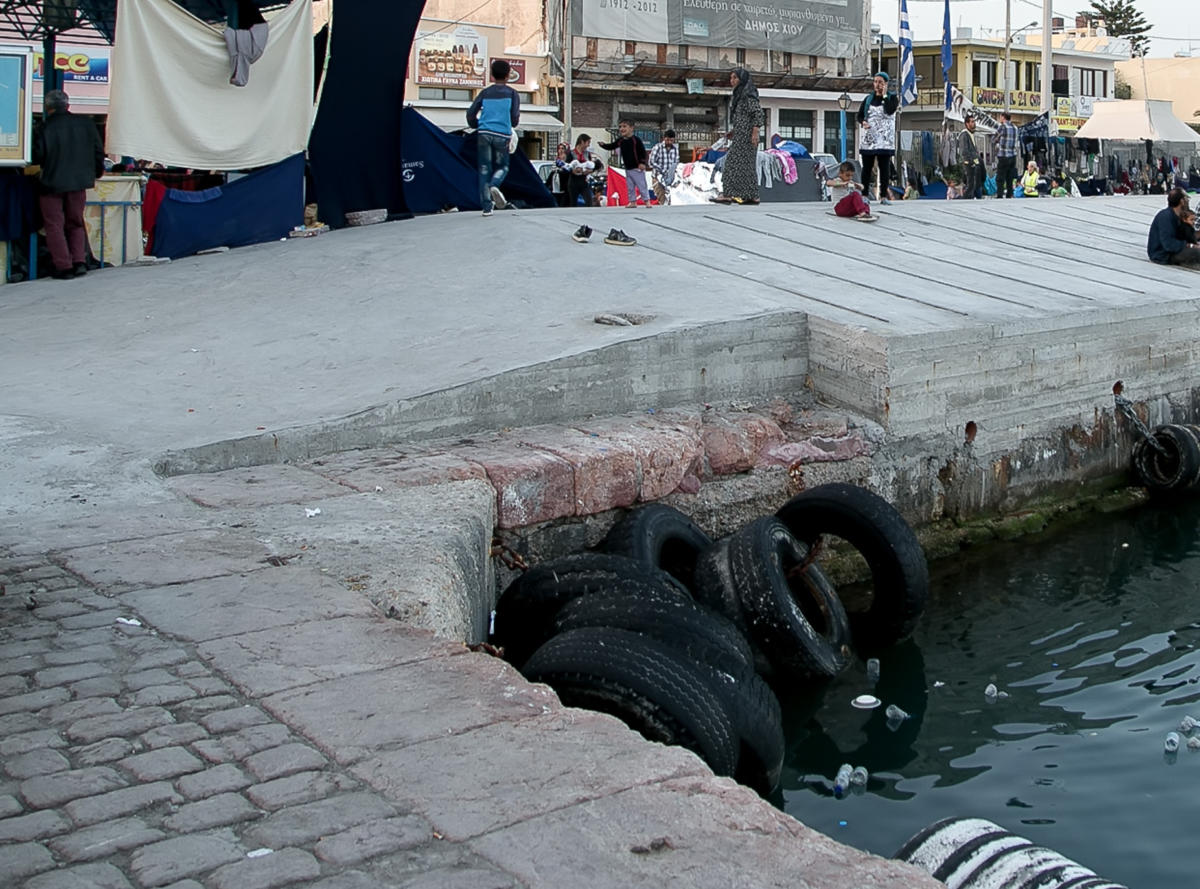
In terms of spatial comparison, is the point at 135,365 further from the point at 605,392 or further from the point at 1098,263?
the point at 1098,263

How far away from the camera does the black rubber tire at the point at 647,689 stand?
4.71 meters

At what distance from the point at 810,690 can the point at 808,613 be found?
66cm

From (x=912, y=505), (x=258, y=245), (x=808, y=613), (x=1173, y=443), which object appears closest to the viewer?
(x=808, y=613)

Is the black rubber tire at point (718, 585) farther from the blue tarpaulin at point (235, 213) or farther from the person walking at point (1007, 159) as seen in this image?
the person walking at point (1007, 159)

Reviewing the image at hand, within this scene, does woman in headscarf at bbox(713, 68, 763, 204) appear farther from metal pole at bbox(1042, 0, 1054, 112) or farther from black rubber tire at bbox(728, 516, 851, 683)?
metal pole at bbox(1042, 0, 1054, 112)

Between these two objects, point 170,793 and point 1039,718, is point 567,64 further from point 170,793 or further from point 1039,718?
point 170,793

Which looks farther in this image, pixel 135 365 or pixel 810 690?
pixel 135 365

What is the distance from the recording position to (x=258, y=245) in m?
12.4

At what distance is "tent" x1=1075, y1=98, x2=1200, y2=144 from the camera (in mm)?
28062

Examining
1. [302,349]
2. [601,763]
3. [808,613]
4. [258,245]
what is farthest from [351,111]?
[601,763]

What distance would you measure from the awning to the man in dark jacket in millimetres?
23382

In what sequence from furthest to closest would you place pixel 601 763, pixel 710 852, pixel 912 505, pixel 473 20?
pixel 473 20, pixel 912 505, pixel 601 763, pixel 710 852

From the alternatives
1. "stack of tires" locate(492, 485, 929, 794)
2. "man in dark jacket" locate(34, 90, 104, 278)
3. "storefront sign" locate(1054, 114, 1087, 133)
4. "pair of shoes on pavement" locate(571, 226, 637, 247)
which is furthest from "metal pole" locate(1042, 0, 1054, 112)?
"storefront sign" locate(1054, 114, 1087, 133)

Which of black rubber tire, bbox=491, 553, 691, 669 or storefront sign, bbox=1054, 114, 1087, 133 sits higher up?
storefront sign, bbox=1054, 114, 1087, 133
